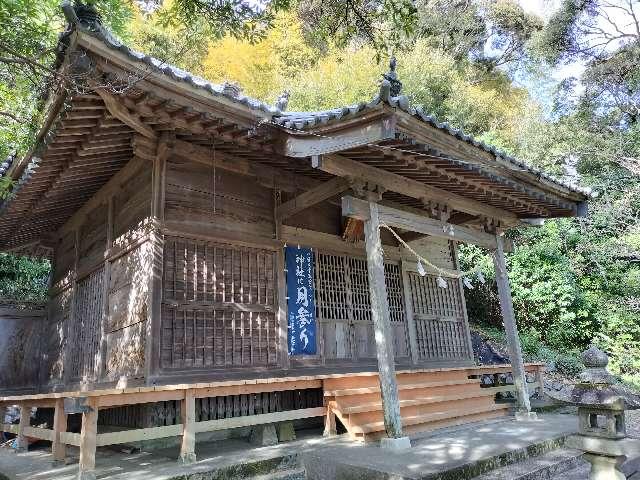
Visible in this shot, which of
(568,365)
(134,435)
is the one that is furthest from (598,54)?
(134,435)

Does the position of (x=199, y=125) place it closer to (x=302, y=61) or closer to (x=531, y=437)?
(x=531, y=437)

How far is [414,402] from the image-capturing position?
6.25 m

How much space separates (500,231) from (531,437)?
12.2 feet

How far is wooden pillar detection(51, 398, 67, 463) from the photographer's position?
15.9ft

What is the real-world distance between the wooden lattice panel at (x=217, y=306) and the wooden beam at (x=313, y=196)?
71 cm

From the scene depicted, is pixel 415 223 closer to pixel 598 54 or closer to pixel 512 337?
pixel 512 337

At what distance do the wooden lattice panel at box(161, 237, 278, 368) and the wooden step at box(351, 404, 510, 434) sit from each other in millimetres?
1783

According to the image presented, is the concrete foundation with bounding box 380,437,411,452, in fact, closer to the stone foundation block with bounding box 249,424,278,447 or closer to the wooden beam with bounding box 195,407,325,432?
the wooden beam with bounding box 195,407,325,432

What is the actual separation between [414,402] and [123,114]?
5170mm

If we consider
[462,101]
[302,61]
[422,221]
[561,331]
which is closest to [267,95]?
[302,61]

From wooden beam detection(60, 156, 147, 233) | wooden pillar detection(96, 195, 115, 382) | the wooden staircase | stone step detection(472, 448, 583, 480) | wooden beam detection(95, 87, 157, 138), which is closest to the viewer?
A: stone step detection(472, 448, 583, 480)

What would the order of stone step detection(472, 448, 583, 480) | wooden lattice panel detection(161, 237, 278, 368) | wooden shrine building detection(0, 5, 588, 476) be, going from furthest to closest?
1. wooden lattice panel detection(161, 237, 278, 368)
2. wooden shrine building detection(0, 5, 588, 476)
3. stone step detection(472, 448, 583, 480)

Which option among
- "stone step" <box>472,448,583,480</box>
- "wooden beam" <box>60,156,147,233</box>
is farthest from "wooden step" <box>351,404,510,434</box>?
"wooden beam" <box>60,156,147,233</box>

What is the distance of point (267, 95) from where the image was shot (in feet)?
81.6
